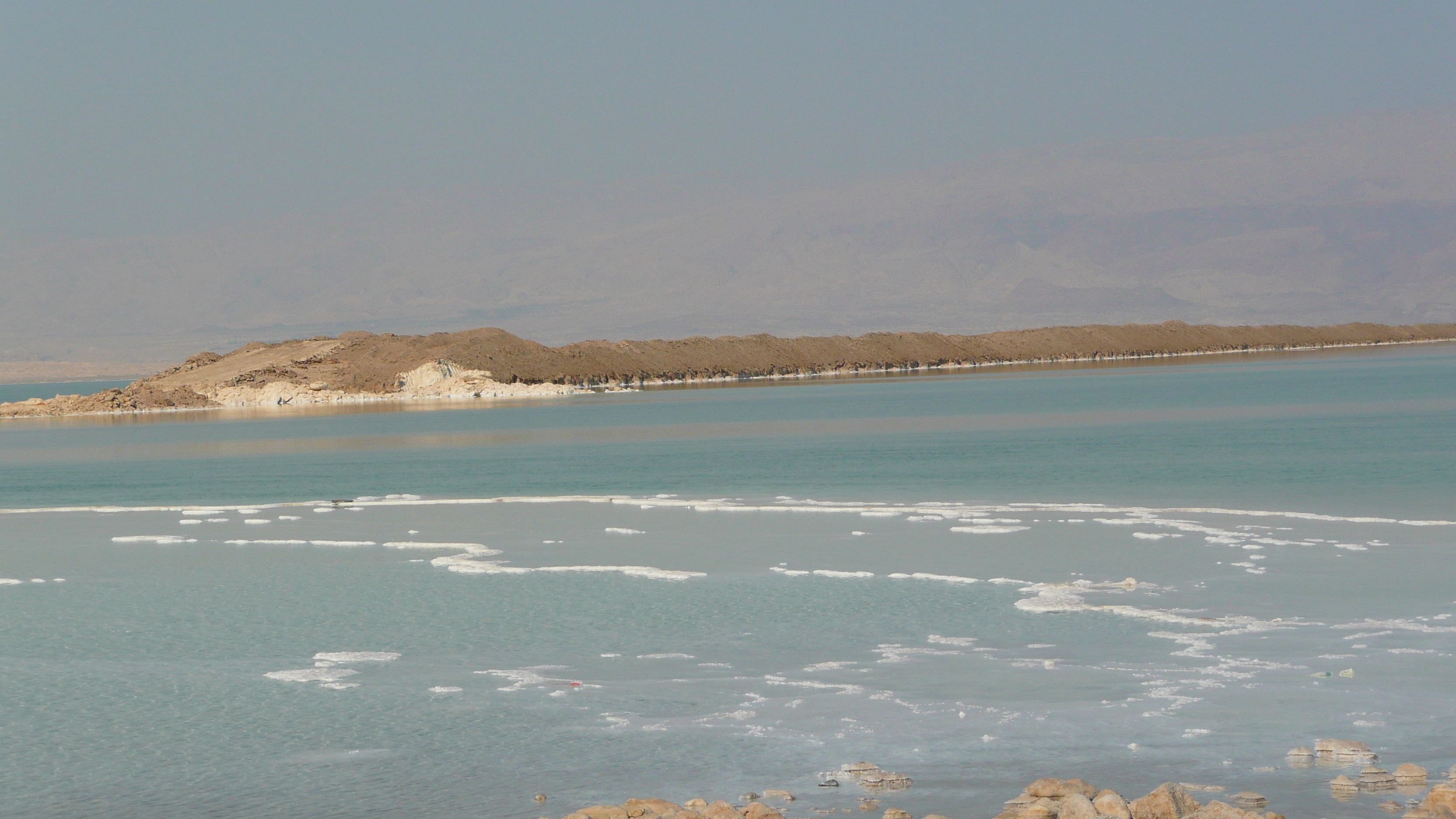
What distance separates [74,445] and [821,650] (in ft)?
151

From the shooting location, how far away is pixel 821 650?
12938mm

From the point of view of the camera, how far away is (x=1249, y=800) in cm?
843

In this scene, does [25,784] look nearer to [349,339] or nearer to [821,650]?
[821,650]

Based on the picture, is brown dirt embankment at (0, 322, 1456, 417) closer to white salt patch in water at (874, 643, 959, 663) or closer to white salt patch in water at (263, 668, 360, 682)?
white salt patch in water at (263, 668, 360, 682)

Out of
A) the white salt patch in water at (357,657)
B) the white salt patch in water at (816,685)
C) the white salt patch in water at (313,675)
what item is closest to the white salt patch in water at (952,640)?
the white salt patch in water at (816,685)

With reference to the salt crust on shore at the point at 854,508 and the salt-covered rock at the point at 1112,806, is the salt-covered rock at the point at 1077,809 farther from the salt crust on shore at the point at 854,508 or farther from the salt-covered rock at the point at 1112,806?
the salt crust on shore at the point at 854,508

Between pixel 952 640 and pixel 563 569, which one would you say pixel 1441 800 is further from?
pixel 563 569

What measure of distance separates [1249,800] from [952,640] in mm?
4818

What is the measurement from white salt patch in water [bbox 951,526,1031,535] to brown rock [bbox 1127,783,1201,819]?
1218 cm

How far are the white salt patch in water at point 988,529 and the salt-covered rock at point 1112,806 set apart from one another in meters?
12.2

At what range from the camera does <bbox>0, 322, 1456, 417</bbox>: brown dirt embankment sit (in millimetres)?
91812

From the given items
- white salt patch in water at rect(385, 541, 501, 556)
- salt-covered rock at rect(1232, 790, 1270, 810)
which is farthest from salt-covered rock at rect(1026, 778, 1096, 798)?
white salt patch in water at rect(385, 541, 501, 556)

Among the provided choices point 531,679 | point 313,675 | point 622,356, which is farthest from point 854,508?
point 622,356

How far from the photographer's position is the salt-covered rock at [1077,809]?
312 inches
